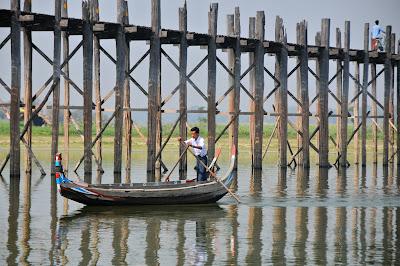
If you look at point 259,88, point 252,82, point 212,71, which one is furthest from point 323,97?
point 212,71

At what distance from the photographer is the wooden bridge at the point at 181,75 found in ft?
99.8

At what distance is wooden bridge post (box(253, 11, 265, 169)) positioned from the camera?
36.8 metres

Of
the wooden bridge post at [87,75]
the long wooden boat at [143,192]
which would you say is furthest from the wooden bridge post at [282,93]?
the long wooden boat at [143,192]

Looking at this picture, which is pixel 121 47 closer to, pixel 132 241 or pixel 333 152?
pixel 132 241

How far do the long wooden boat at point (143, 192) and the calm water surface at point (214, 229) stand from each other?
0.24 metres

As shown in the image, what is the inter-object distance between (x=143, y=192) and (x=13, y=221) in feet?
11.2

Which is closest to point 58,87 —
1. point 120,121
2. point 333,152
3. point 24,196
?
point 120,121

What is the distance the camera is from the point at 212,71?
35469 millimetres

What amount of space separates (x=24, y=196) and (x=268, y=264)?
1119 cm

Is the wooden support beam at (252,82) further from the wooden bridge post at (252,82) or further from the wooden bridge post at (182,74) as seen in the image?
the wooden bridge post at (182,74)

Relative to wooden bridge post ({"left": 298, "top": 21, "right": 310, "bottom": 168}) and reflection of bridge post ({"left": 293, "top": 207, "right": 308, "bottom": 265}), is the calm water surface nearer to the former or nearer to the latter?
reflection of bridge post ({"left": 293, "top": 207, "right": 308, "bottom": 265})

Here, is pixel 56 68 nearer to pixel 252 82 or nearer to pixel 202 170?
pixel 202 170

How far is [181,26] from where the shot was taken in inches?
1339

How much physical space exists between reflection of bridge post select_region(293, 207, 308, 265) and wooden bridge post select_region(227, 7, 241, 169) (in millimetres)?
11794
